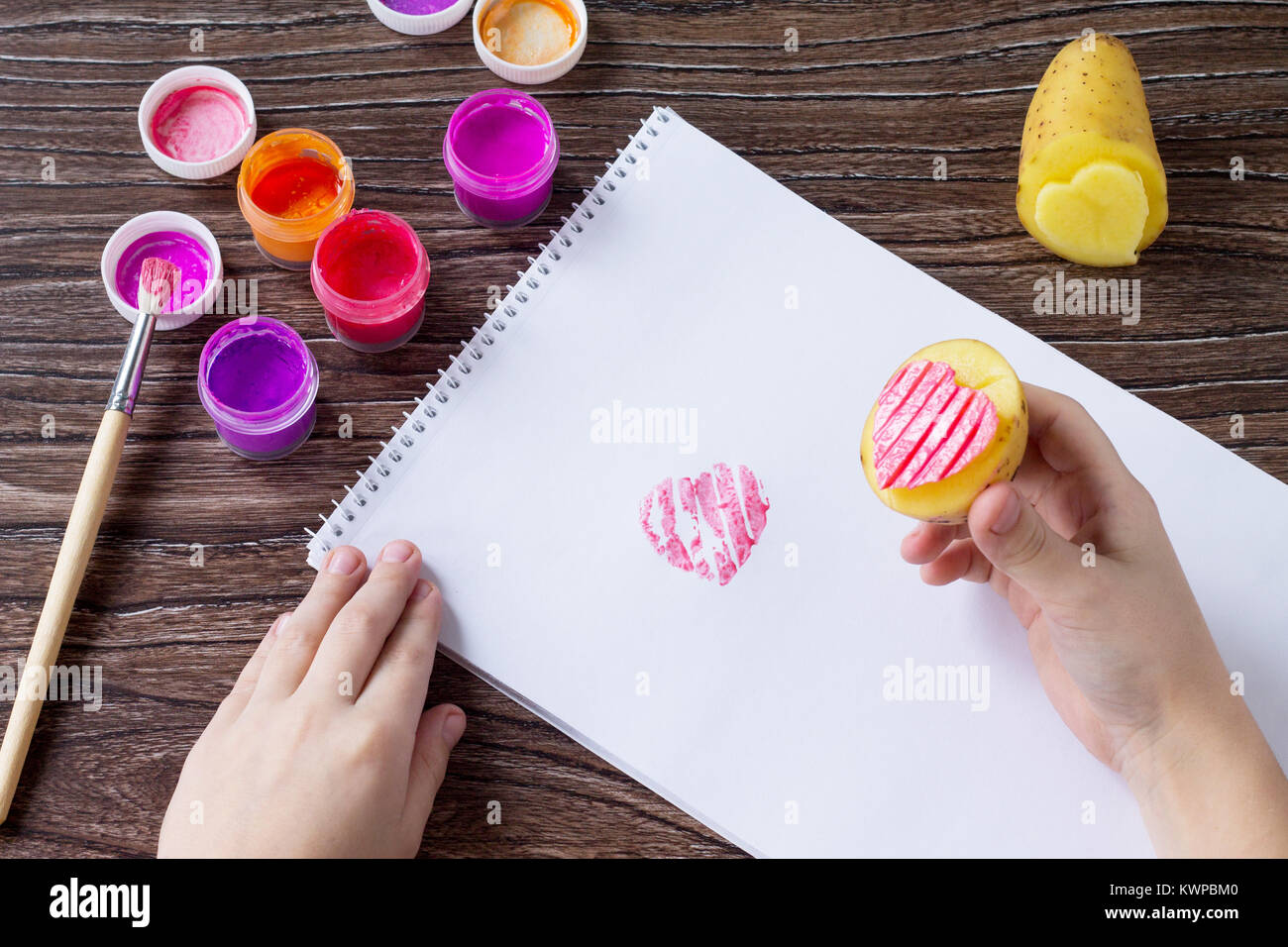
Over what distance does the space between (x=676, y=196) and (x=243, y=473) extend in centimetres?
57

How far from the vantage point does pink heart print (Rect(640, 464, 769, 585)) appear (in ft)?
3.54

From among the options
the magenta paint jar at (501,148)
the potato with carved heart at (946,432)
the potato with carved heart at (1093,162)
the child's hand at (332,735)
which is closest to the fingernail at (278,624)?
the child's hand at (332,735)

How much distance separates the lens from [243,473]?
1.08 metres

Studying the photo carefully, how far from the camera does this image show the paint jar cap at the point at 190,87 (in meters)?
1.13

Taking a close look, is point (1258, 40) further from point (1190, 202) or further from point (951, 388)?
point (951, 388)

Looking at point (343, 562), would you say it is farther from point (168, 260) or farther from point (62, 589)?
point (168, 260)

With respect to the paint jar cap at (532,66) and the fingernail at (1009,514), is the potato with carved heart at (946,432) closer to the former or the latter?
the fingernail at (1009,514)

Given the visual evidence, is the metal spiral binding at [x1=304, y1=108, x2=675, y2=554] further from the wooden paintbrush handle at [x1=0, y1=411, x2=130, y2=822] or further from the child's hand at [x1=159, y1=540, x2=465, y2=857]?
the wooden paintbrush handle at [x1=0, y1=411, x2=130, y2=822]

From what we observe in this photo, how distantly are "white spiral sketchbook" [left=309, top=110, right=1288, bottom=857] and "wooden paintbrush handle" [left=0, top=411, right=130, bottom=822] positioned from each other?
9.1 inches

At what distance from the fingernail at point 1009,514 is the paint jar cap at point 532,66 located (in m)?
0.72

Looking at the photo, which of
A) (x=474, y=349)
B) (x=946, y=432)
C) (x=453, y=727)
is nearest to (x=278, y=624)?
(x=453, y=727)

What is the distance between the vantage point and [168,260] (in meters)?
1.13

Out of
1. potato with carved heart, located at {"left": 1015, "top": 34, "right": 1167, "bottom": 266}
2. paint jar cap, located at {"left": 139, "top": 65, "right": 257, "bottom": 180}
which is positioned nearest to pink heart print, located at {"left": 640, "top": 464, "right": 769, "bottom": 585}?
potato with carved heart, located at {"left": 1015, "top": 34, "right": 1167, "bottom": 266}
